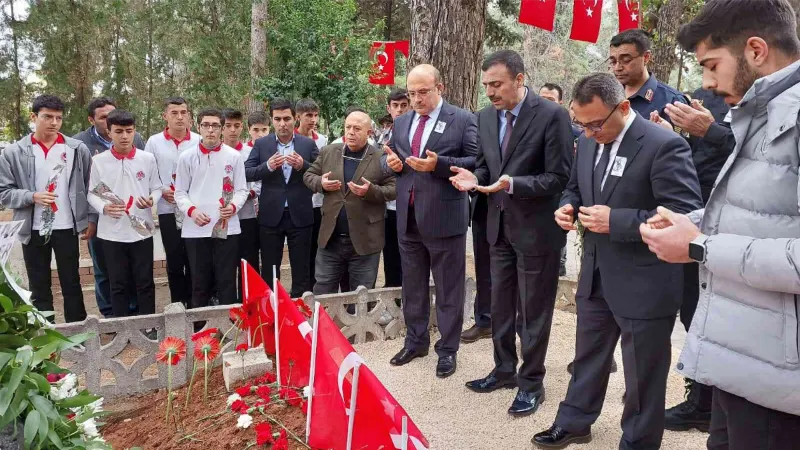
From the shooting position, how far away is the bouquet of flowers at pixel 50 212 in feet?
15.6

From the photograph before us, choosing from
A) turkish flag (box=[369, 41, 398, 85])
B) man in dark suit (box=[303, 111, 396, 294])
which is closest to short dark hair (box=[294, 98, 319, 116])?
man in dark suit (box=[303, 111, 396, 294])

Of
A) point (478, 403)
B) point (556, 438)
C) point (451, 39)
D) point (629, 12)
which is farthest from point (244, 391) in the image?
point (629, 12)

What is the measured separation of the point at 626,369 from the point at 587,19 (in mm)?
5869

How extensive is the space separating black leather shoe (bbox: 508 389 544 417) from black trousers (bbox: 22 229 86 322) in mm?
3686

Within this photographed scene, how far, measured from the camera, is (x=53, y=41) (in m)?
10.2

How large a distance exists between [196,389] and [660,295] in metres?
2.85

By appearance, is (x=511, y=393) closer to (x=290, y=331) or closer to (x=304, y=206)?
(x=290, y=331)

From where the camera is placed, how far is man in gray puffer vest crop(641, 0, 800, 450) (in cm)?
158

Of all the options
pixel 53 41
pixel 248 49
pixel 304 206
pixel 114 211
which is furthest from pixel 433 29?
pixel 53 41

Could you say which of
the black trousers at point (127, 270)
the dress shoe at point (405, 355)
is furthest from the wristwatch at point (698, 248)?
the black trousers at point (127, 270)

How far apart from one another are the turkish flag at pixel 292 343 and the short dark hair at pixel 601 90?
1.81 metres

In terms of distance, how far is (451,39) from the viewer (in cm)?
546

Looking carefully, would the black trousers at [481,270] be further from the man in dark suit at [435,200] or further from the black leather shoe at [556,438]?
the black leather shoe at [556,438]

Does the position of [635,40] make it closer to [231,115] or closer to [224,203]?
[224,203]
